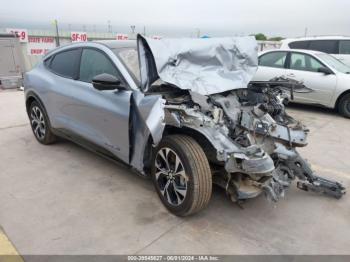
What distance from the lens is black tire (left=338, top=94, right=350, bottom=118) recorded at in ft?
23.2

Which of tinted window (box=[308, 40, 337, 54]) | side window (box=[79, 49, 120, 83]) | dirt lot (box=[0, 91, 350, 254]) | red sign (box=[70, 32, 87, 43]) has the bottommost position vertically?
dirt lot (box=[0, 91, 350, 254])

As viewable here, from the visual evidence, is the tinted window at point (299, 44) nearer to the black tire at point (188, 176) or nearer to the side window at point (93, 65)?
the side window at point (93, 65)

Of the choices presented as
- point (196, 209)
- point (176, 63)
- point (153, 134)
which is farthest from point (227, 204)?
point (176, 63)

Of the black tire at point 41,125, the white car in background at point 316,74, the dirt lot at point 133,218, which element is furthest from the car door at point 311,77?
the black tire at point 41,125

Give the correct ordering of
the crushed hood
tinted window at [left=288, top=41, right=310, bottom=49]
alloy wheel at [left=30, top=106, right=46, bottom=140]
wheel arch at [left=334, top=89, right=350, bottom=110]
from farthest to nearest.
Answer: tinted window at [left=288, top=41, right=310, bottom=49] < wheel arch at [left=334, top=89, right=350, bottom=110] < alloy wheel at [left=30, top=106, right=46, bottom=140] < the crushed hood

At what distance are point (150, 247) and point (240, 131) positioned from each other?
4.30 feet

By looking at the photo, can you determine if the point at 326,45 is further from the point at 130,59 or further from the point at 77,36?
the point at 77,36

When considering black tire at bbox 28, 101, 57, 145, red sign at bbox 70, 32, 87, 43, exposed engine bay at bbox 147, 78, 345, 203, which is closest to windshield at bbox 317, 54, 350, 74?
exposed engine bay at bbox 147, 78, 345, 203

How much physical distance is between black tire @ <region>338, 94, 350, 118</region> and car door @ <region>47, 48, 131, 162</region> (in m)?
5.72

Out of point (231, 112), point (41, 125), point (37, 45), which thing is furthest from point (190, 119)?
point (37, 45)

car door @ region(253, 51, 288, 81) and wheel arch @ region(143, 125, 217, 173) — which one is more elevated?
car door @ region(253, 51, 288, 81)

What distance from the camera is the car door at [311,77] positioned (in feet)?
23.5

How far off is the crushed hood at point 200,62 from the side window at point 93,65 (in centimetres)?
49

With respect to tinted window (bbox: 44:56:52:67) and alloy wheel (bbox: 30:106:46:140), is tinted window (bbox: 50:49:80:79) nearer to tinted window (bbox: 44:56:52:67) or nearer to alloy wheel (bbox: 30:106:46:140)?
tinted window (bbox: 44:56:52:67)
